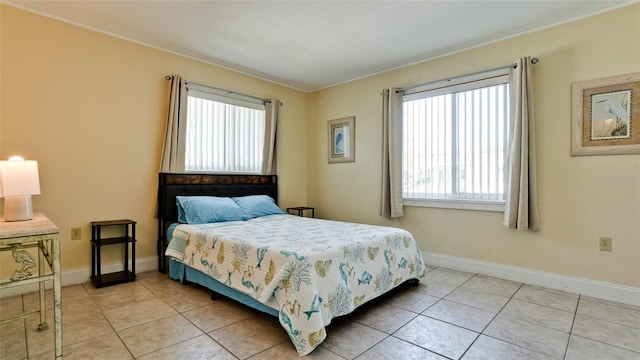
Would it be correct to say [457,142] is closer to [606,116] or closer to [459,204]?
[459,204]

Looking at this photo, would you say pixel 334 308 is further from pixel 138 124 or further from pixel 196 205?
pixel 138 124

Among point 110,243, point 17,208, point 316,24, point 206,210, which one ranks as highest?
point 316,24

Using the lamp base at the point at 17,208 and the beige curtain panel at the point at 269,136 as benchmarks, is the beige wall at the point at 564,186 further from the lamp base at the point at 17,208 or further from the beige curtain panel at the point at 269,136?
the lamp base at the point at 17,208

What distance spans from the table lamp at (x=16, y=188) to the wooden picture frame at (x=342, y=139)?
355 cm

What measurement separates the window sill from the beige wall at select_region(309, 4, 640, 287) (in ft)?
0.24

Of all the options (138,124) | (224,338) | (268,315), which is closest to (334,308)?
(268,315)

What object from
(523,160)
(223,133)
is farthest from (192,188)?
(523,160)

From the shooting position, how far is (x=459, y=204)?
3.62 meters

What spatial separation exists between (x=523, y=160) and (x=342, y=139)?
246 centimetres

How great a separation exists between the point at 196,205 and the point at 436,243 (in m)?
2.88

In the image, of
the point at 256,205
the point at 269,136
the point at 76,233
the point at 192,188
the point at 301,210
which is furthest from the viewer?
the point at 301,210

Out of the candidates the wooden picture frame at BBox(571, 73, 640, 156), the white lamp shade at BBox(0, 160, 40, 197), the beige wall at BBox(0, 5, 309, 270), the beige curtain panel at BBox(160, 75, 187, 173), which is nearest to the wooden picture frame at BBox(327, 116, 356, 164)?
the beige wall at BBox(0, 5, 309, 270)

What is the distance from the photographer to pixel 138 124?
11.4ft

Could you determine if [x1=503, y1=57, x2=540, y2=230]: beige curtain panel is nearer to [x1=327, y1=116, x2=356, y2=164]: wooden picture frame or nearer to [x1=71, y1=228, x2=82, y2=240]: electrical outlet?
[x1=327, y1=116, x2=356, y2=164]: wooden picture frame
